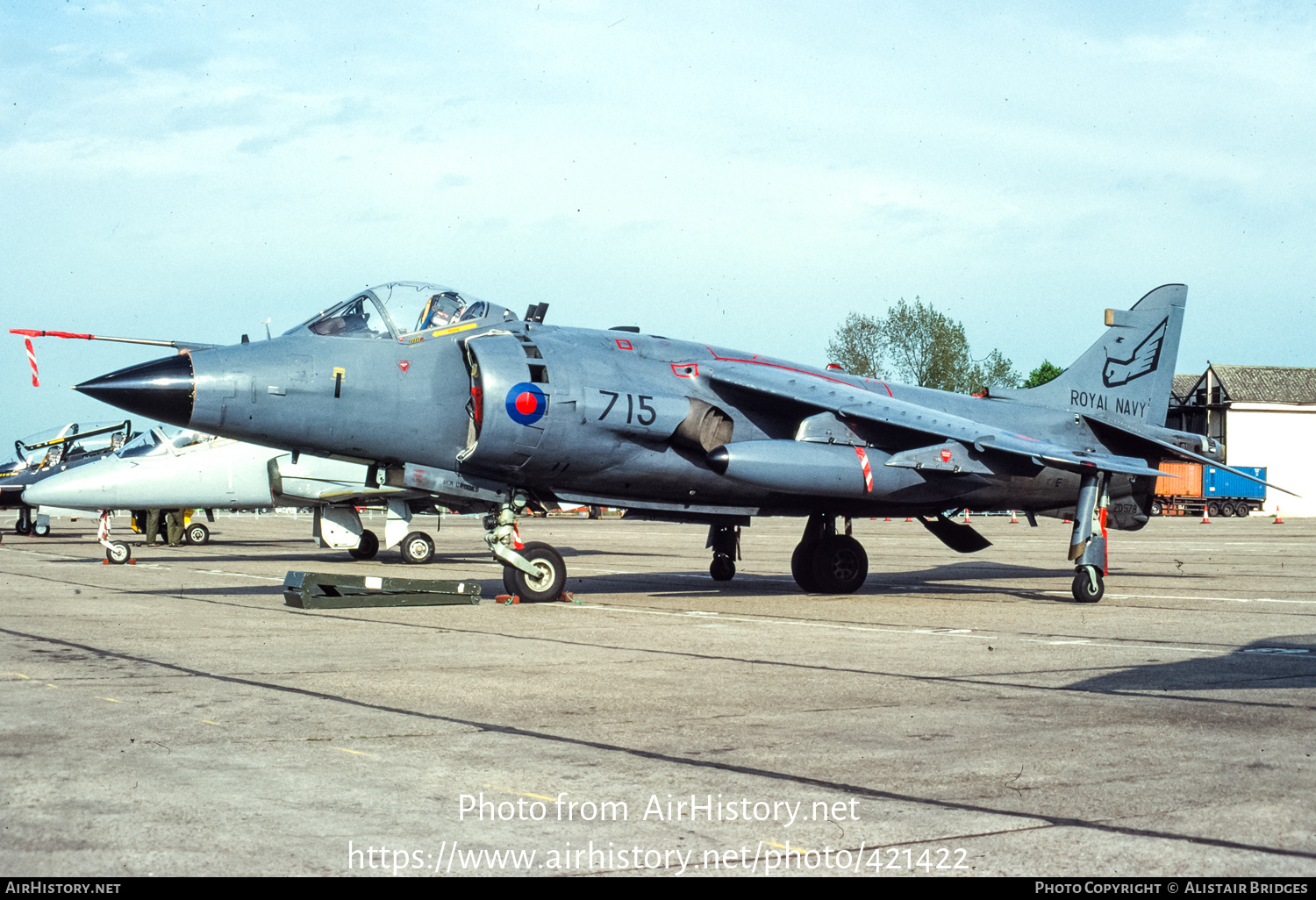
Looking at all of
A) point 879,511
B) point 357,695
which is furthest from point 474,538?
point 357,695

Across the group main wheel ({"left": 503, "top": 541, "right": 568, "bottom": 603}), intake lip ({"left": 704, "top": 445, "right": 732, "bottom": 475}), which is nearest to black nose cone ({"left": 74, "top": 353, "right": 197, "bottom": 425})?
main wheel ({"left": 503, "top": 541, "right": 568, "bottom": 603})

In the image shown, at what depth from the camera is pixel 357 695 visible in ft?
22.5

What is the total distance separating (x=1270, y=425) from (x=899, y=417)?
255 feet

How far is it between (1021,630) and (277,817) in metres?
8.17

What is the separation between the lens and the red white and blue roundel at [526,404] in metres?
12.6

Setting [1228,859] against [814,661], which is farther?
[814,661]

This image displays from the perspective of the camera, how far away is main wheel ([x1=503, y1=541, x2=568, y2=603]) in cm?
1345

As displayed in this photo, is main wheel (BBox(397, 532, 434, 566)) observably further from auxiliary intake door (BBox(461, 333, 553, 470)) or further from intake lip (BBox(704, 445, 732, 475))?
intake lip (BBox(704, 445, 732, 475))

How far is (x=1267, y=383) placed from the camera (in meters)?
84.6

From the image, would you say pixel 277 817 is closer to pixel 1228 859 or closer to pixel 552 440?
pixel 1228 859

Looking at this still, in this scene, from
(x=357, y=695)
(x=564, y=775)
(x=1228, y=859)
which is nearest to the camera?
(x=1228, y=859)

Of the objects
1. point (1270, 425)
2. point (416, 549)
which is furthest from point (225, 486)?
point (1270, 425)

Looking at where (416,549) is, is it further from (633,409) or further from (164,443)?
(633,409)

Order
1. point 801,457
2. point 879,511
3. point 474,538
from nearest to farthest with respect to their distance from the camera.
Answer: point 801,457, point 879,511, point 474,538
